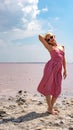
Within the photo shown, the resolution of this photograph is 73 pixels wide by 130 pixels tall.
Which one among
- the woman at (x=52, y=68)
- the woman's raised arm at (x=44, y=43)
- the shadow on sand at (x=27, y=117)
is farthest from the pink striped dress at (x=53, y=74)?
the shadow on sand at (x=27, y=117)

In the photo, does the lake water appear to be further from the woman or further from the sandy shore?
the woman

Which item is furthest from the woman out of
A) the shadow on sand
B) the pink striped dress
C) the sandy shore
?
A: the sandy shore

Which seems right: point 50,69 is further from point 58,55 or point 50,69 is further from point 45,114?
point 45,114

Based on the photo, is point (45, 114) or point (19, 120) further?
point (45, 114)

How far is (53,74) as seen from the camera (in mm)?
8055

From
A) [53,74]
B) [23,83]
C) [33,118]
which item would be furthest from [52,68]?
[23,83]

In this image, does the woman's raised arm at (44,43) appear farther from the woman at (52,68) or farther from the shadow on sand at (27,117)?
the shadow on sand at (27,117)

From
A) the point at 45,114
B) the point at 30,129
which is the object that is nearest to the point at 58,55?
the point at 45,114

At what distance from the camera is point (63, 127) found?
7.03 meters

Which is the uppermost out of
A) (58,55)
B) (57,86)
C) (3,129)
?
(58,55)

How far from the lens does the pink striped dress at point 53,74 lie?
8008mm

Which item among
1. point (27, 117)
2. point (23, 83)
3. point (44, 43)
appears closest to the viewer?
point (27, 117)

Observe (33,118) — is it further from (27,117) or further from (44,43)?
(44,43)

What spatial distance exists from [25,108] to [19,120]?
1.41m
